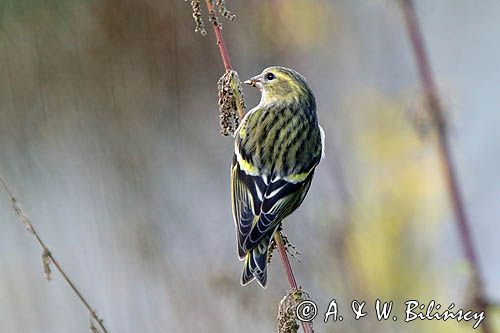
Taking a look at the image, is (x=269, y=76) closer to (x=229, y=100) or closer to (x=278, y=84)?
(x=278, y=84)

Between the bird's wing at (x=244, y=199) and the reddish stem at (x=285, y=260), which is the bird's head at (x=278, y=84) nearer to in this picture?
the bird's wing at (x=244, y=199)

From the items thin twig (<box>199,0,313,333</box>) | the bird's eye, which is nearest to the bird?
the bird's eye

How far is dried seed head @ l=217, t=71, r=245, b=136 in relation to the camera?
211cm

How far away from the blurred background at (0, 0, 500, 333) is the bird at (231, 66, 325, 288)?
0.24 meters

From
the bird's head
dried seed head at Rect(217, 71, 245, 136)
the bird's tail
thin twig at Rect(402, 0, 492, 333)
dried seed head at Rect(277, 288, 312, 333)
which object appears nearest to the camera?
thin twig at Rect(402, 0, 492, 333)

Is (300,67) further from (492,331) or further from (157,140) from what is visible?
(492,331)

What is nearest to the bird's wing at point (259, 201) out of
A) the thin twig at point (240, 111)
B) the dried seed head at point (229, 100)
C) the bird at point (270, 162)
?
the bird at point (270, 162)

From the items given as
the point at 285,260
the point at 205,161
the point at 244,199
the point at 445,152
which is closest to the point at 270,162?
Result: the point at 244,199

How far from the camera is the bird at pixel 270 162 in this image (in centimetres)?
231

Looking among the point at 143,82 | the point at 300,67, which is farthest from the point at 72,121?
the point at 300,67

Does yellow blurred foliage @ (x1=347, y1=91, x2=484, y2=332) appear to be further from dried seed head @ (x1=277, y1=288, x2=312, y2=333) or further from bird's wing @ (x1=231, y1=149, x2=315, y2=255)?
dried seed head @ (x1=277, y1=288, x2=312, y2=333)

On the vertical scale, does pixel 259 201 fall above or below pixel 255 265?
above

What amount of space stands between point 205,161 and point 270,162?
5.22 feet

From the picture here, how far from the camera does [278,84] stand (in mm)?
2854
